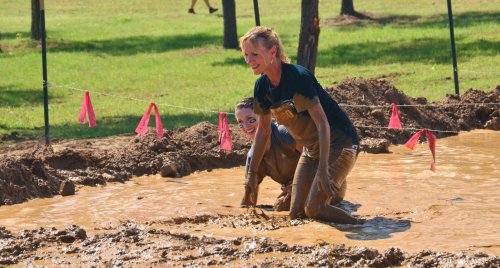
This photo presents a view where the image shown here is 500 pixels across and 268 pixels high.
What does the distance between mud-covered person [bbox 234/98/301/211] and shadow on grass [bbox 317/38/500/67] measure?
41.5ft

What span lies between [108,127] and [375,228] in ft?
25.2

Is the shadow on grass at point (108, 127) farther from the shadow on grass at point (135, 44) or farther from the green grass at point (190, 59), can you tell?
the shadow on grass at point (135, 44)

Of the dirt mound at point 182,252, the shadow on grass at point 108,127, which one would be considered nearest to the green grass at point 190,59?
the shadow on grass at point 108,127

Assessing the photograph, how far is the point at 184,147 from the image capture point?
12.7 meters

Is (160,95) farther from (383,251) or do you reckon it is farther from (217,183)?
(383,251)

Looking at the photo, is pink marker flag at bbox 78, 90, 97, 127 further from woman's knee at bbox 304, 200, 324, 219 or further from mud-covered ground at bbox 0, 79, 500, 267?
woman's knee at bbox 304, 200, 324, 219

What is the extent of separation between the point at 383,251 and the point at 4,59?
67.0ft

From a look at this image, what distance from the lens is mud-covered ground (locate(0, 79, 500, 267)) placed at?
7.62m

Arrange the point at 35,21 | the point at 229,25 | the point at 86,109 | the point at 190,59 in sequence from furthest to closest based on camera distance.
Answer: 1. the point at 35,21
2. the point at 229,25
3. the point at 190,59
4. the point at 86,109

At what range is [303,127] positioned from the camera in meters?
9.02

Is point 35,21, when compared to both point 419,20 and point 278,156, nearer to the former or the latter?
point 419,20

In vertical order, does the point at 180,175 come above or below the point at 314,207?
below

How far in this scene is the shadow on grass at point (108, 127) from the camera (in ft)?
49.5

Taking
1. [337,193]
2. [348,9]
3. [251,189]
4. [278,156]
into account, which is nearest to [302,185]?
[337,193]
